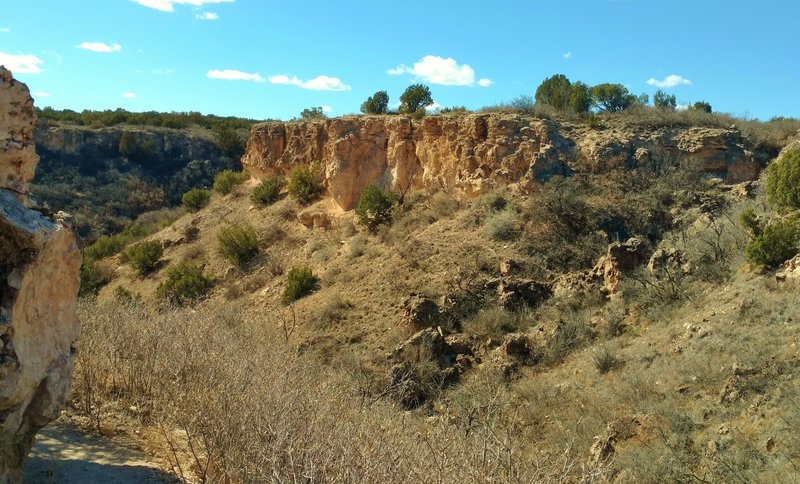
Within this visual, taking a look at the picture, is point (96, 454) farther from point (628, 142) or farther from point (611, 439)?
point (628, 142)

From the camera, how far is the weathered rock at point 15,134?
16.4 ft

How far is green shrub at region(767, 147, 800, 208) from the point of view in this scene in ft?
37.4

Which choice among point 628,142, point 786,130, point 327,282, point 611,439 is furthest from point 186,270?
point 786,130

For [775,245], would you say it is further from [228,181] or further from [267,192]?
[228,181]

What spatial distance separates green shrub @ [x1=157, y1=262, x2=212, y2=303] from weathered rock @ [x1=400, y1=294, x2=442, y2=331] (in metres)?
7.34

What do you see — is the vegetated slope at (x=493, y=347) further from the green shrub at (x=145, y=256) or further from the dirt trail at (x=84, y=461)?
the green shrub at (x=145, y=256)

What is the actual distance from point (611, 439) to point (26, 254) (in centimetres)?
631

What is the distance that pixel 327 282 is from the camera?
16.3 metres

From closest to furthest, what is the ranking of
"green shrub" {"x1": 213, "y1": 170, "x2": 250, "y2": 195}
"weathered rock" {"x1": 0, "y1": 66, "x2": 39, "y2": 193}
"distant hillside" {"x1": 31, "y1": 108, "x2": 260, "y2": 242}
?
1. "weathered rock" {"x1": 0, "y1": 66, "x2": 39, "y2": 193}
2. "green shrub" {"x1": 213, "y1": 170, "x2": 250, "y2": 195}
3. "distant hillside" {"x1": 31, "y1": 108, "x2": 260, "y2": 242}

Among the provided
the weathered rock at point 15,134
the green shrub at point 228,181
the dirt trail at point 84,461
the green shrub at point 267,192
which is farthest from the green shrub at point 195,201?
the weathered rock at point 15,134

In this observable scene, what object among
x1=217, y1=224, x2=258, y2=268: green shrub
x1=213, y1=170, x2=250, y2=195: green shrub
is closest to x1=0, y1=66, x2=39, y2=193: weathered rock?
x1=217, y1=224, x2=258, y2=268: green shrub

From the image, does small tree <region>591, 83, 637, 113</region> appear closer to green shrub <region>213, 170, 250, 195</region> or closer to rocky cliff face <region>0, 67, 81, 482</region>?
green shrub <region>213, 170, 250, 195</region>

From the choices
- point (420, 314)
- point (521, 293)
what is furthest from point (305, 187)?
point (521, 293)

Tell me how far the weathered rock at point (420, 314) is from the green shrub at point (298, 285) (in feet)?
13.2
